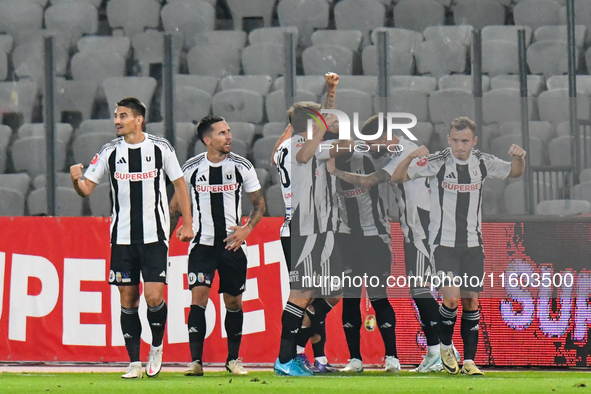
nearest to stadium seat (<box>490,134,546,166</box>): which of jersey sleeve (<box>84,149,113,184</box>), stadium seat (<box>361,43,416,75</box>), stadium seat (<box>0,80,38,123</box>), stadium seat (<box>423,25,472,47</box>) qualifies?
stadium seat (<box>361,43,416,75</box>)

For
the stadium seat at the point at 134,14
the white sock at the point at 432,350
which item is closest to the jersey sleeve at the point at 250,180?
the white sock at the point at 432,350

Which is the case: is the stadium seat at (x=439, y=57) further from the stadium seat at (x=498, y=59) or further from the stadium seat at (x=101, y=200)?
the stadium seat at (x=101, y=200)

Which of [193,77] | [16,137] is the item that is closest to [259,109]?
[193,77]

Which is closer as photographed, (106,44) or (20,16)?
(106,44)

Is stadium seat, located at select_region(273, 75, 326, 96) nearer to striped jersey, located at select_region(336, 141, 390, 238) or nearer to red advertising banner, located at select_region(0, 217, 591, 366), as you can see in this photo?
red advertising banner, located at select_region(0, 217, 591, 366)

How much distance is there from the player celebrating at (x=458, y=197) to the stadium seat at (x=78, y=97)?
3814 mm

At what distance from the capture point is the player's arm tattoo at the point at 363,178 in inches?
242

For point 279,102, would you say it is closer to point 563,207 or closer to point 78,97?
point 78,97

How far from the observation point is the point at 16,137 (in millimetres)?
8547

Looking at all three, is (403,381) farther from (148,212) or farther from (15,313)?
(15,313)

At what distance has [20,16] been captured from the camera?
10273mm

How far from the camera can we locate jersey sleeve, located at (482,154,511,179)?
599cm

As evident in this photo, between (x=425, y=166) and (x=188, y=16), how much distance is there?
484 centimetres

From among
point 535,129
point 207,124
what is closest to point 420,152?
point 535,129
